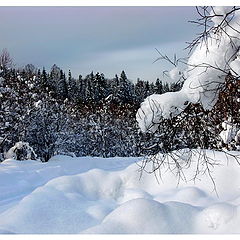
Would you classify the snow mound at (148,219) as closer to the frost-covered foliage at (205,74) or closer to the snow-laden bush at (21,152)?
the frost-covered foliage at (205,74)

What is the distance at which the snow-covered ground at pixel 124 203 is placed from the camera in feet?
13.6

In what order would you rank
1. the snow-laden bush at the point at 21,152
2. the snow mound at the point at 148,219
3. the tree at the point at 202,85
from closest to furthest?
the snow mound at the point at 148,219 → the tree at the point at 202,85 → the snow-laden bush at the point at 21,152

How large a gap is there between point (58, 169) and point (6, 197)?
7.82 feet

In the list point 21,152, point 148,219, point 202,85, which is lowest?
point 148,219

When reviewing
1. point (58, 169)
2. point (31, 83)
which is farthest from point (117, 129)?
point (58, 169)

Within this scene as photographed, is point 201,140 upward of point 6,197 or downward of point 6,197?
upward

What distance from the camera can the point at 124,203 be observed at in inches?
182

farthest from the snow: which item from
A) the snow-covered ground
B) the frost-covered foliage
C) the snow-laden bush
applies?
the snow-laden bush

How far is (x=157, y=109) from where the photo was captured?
15.3 ft

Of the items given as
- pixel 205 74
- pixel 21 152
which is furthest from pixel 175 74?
pixel 21 152

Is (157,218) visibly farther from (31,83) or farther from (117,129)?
(117,129)

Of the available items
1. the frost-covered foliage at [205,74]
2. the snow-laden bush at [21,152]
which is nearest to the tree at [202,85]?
the frost-covered foliage at [205,74]

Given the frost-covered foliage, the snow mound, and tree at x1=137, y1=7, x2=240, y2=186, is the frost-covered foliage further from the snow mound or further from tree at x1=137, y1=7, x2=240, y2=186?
the snow mound

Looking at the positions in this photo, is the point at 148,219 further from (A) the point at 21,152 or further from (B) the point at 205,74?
(A) the point at 21,152
